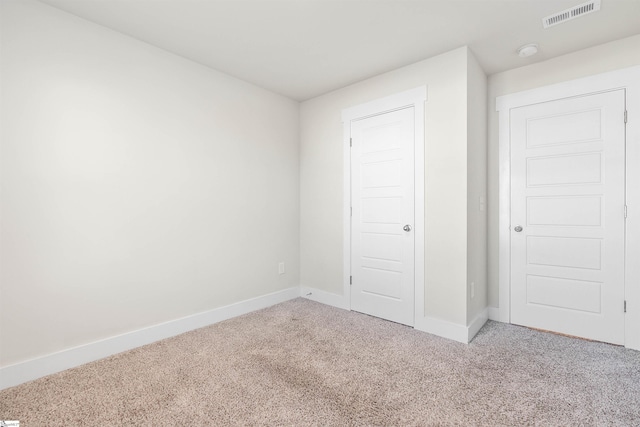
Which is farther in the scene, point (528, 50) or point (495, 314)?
point (495, 314)

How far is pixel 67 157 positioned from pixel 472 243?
3315 mm

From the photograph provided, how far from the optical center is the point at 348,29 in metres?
2.36

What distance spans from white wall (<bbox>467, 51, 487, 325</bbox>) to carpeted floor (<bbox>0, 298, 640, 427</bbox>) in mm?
421

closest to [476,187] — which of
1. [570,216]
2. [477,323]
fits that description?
[570,216]

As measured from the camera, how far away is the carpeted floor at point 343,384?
1.65 meters

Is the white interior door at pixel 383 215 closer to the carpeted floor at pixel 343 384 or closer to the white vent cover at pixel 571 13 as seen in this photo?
the carpeted floor at pixel 343 384

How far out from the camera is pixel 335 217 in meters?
3.59

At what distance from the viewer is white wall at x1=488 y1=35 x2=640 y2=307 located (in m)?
2.49

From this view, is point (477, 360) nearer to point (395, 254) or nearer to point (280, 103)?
point (395, 254)

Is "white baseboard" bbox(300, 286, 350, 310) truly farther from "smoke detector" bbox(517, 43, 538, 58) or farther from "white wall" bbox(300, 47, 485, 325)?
"smoke detector" bbox(517, 43, 538, 58)

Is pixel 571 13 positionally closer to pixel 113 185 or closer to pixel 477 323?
pixel 477 323

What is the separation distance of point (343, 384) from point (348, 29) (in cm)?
258

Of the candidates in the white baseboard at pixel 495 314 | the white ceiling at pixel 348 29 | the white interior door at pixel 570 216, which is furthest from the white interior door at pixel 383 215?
the white interior door at pixel 570 216

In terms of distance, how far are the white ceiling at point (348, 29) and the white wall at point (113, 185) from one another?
11.6 inches
